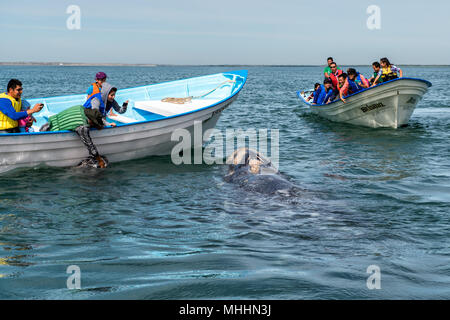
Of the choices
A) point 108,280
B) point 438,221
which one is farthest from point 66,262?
point 438,221

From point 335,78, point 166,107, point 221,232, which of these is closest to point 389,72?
point 335,78

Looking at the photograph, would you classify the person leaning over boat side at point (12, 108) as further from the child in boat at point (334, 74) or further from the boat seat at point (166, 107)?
the child in boat at point (334, 74)

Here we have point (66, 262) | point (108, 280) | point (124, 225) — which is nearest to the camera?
point (108, 280)

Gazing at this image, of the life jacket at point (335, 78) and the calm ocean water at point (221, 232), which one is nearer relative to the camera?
the calm ocean water at point (221, 232)

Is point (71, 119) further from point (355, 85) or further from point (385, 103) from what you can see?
point (385, 103)

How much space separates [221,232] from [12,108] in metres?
6.54

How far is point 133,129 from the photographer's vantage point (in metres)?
12.6

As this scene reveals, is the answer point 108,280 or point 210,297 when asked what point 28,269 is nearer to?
point 108,280

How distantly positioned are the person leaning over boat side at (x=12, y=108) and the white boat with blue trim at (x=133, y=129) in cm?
31

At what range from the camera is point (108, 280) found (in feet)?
17.5

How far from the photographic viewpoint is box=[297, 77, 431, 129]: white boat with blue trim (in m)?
18.0

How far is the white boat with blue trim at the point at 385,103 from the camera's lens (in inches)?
707

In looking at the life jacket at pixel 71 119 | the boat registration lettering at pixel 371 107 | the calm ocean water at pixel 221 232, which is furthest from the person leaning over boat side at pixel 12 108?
the boat registration lettering at pixel 371 107
